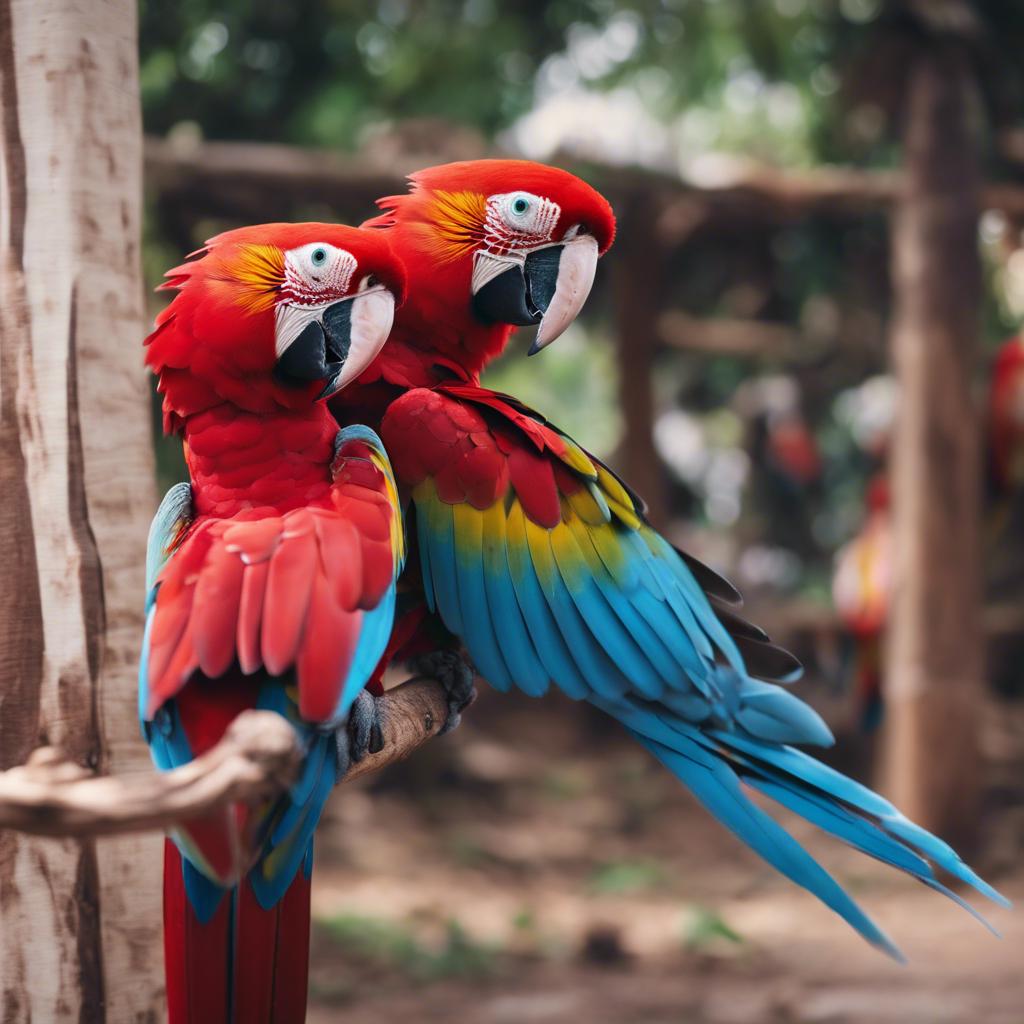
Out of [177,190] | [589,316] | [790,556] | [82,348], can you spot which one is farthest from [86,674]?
[790,556]

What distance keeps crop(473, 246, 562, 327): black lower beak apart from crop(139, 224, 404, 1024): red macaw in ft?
0.81

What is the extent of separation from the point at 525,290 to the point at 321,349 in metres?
0.35

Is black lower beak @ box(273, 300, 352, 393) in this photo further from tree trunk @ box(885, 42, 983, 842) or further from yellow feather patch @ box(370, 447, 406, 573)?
tree trunk @ box(885, 42, 983, 842)

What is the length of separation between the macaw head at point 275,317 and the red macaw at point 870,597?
11.3ft

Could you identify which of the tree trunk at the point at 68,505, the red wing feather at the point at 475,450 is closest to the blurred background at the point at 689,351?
the tree trunk at the point at 68,505

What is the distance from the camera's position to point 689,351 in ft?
18.1

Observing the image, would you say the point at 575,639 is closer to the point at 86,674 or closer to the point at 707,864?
the point at 86,674

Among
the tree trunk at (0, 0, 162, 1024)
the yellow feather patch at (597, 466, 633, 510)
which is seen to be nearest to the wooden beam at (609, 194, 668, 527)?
the yellow feather patch at (597, 466, 633, 510)

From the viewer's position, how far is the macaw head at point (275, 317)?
1.13 meters

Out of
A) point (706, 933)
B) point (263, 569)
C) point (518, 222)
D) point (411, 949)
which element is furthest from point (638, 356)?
point (263, 569)

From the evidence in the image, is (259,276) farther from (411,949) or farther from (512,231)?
(411,949)

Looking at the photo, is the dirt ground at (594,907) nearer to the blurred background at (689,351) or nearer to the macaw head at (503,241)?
the blurred background at (689,351)

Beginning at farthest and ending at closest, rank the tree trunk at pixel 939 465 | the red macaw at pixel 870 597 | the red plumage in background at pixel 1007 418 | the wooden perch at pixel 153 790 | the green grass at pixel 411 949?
the red macaw at pixel 870 597
the red plumage in background at pixel 1007 418
the tree trunk at pixel 939 465
the green grass at pixel 411 949
the wooden perch at pixel 153 790

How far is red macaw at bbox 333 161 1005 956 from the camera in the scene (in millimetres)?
1339
